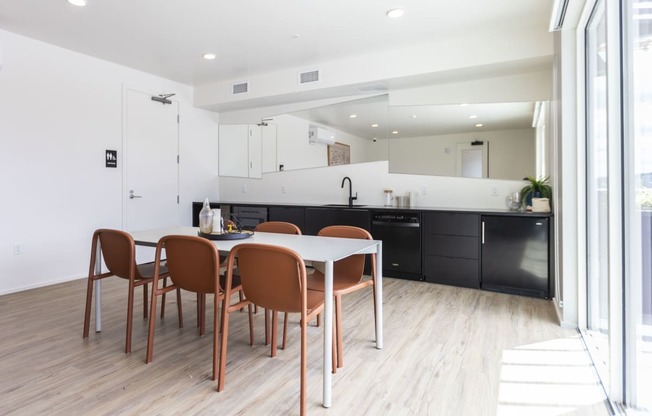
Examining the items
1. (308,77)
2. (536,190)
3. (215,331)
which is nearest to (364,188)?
(308,77)

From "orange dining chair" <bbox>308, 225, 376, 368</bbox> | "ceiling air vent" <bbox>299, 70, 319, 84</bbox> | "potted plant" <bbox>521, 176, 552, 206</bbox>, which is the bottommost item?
"orange dining chair" <bbox>308, 225, 376, 368</bbox>

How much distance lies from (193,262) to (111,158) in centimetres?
334

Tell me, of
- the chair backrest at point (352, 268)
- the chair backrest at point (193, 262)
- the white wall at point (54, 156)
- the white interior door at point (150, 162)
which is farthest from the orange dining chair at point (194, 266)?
the white interior door at point (150, 162)

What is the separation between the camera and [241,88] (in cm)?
539

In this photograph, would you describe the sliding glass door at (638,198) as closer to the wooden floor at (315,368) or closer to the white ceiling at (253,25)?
the wooden floor at (315,368)

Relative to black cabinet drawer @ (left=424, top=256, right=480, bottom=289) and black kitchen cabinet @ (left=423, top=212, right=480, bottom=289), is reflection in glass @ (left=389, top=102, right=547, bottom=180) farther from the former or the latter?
black cabinet drawer @ (left=424, top=256, right=480, bottom=289)

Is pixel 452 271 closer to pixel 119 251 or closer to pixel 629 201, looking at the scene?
pixel 629 201

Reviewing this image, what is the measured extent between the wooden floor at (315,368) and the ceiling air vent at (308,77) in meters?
2.95

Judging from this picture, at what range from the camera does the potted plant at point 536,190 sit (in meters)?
3.87

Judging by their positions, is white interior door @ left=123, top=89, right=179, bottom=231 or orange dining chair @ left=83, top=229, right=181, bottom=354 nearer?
orange dining chair @ left=83, top=229, right=181, bottom=354

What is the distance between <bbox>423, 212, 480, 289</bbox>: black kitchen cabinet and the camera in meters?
4.05

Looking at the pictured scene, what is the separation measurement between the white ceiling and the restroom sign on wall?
1131 millimetres

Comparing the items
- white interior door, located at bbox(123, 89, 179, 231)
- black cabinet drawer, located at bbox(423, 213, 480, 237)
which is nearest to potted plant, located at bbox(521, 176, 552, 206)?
black cabinet drawer, located at bbox(423, 213, 480, 237)

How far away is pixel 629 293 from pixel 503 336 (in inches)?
45.4
